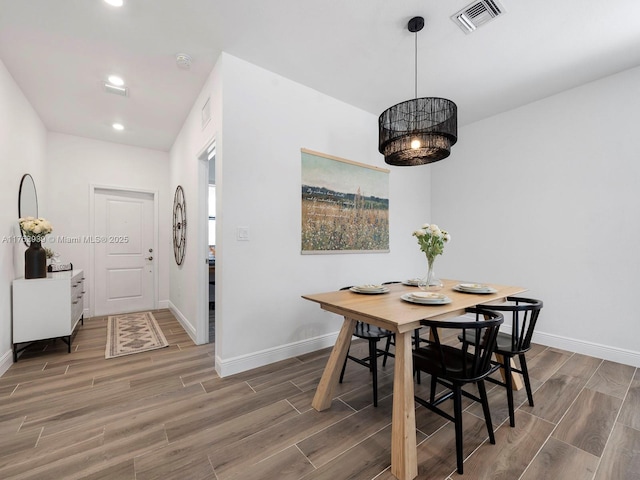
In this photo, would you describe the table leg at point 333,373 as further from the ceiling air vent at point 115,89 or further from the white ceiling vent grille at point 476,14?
the ceiling air vent at point 115,89

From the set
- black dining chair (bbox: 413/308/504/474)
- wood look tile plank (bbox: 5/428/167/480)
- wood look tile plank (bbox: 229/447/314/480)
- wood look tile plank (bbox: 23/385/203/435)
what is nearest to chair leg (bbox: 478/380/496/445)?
black dining chair (bbox: 413/308/504/474)

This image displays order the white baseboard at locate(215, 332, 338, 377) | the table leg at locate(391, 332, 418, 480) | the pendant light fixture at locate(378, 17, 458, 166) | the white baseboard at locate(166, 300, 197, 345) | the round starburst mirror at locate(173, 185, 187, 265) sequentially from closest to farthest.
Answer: the table leg at locate(391, 332, 418, 480) < the pendant light fixture at locate(378, 17, 458, 166) < the white baseboard at locate(215, 332, 338, 377) < the white baseboard at locate(166, 300, 197, 345) < the round starburst mirror at locate(173, 185, 187, 265)

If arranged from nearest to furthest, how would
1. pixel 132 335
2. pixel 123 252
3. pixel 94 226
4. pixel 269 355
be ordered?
1. pixel 269 355
2. pixel 132 335
3. pixel 94 226
4. pixel 123 252

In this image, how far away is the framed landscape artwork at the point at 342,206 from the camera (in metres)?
2.99

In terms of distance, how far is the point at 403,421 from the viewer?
1440mm

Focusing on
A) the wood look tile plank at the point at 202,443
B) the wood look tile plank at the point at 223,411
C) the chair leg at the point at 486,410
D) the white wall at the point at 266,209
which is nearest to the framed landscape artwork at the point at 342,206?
the white wall at the point at 266,209

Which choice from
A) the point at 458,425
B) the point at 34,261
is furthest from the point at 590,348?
the point at 34,261

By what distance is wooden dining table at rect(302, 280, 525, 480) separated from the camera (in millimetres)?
1417

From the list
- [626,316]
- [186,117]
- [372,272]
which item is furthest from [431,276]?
[186,117]

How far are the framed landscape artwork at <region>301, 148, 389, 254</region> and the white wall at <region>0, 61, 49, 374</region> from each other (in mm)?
2719

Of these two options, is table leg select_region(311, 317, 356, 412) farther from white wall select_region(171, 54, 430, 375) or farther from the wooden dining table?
white wall select_region(171, 54, 430, 375)

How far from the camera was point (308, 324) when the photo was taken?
9.74 ft

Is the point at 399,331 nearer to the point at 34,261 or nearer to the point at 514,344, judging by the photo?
the point at 514,344

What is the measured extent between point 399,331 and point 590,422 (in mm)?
1528
